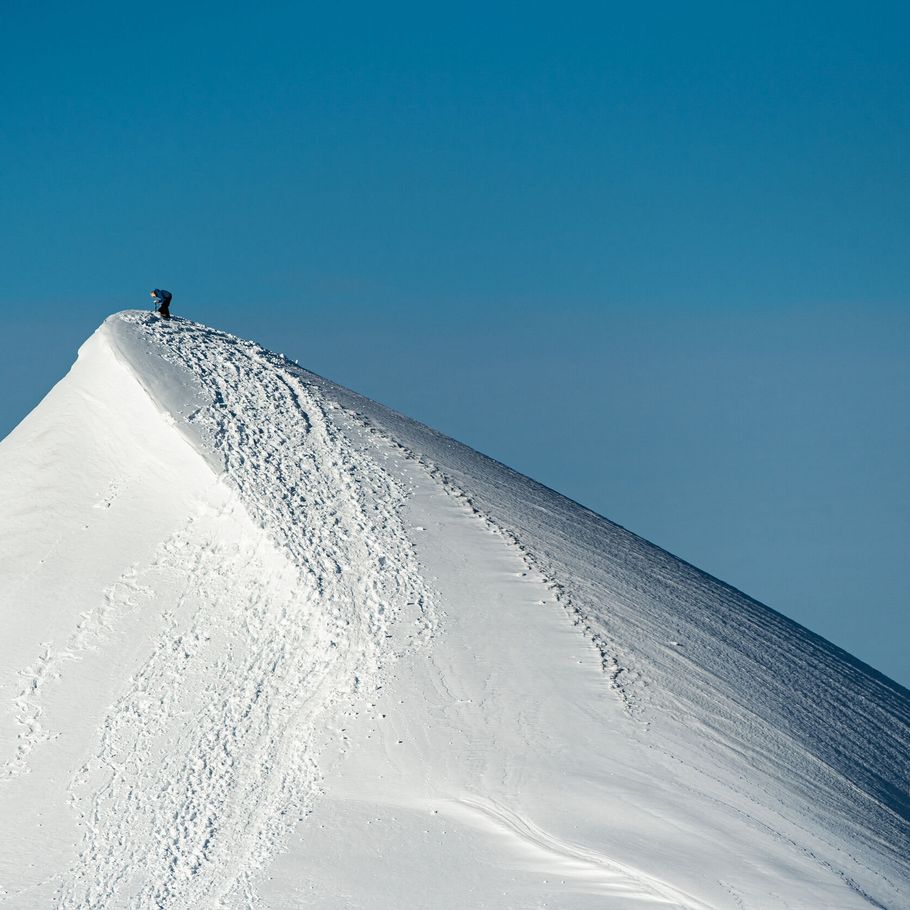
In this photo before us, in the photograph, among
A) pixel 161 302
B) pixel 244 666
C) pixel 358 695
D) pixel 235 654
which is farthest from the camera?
pixel 161 302

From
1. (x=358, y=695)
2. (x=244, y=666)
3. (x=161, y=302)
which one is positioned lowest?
(x=244, y=666)

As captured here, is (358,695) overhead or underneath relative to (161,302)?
underneath

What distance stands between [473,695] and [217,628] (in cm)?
290

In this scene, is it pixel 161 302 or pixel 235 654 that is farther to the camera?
pixel 161 302

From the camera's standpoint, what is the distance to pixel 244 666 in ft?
42.9

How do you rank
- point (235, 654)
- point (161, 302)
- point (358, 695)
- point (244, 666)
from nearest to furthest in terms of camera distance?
1. point (358, 695)
2. point (244, 666)
3. point (235, 654)
4. point (161, 302)

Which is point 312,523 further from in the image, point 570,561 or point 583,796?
point 583,796

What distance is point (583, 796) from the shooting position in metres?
11.5

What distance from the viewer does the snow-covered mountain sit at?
10.9 meters

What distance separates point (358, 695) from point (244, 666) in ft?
4.27

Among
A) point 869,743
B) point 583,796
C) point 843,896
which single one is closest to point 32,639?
point 583,796

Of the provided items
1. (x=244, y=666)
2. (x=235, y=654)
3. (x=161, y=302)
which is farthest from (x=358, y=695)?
(x=161, y=302)

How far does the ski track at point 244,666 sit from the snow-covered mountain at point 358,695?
3cm

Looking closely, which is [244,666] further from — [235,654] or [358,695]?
[358,695]
